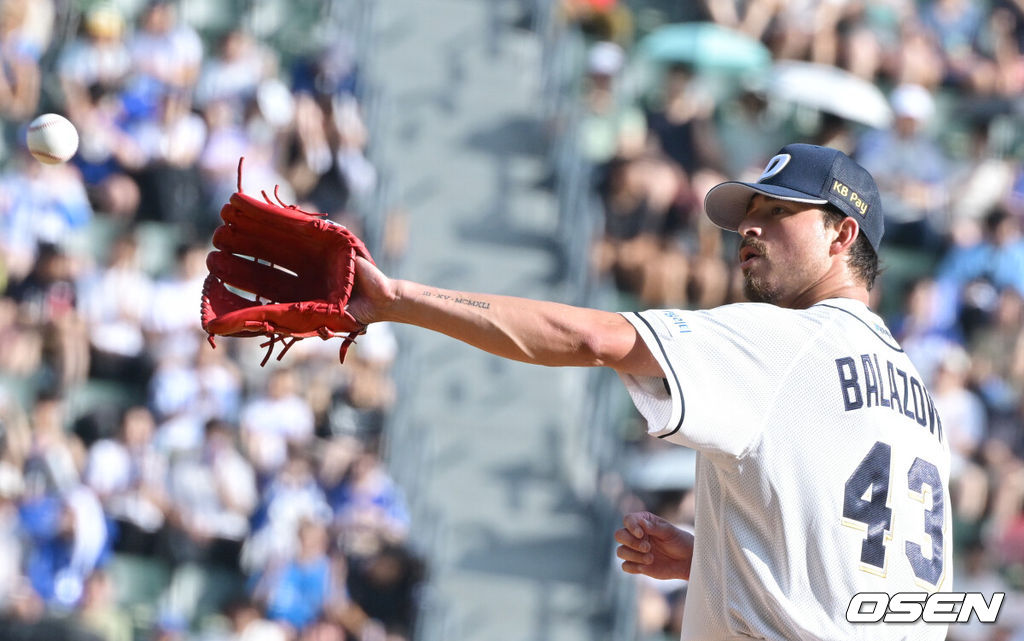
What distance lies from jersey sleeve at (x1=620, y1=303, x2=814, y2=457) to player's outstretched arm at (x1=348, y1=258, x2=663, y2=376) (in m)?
0.05

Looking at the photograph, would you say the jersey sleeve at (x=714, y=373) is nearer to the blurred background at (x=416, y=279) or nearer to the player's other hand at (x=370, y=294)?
the player's other hand at (x=370, y=294)

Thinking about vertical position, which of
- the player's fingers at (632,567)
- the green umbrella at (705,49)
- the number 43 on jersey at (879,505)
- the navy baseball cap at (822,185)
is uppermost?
the green umbrella at (705,49)

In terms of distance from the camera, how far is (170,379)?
9.77 metres

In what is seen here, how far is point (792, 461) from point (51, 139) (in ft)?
11.5

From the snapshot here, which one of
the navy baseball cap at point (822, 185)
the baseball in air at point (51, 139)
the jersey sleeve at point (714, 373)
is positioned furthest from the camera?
the baseball in air at point (51, 139)

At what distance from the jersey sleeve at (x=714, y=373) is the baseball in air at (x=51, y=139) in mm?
3129

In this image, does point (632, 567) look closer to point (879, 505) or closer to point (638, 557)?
point (638, 557)

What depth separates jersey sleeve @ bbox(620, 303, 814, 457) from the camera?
3.26 m

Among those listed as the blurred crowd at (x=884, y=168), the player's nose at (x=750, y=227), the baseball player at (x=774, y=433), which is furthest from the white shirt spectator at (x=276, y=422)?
the baseball player at (x=774, y=433)

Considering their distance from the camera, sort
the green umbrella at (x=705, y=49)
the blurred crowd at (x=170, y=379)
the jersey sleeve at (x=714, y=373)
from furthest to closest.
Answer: the green umbrella at (x=705, y=49)
the blurred crowd at (x=170, y=379)
the jersey sleeve at (x=714, y=373)

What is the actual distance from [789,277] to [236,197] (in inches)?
58.3

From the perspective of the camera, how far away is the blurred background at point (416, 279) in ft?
30.4

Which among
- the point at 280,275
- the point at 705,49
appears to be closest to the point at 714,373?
the point at 280,275

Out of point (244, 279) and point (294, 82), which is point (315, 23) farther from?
point (244, 279)
